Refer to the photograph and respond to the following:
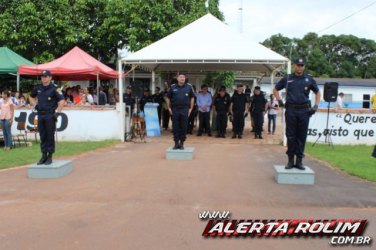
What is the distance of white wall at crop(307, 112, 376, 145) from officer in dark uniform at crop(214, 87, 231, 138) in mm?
2948

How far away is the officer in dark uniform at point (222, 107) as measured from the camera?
15.2 meters

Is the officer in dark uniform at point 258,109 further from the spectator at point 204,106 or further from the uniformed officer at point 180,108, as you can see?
the uniformed officer at point 180,108

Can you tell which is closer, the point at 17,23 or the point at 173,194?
the point at 173,194

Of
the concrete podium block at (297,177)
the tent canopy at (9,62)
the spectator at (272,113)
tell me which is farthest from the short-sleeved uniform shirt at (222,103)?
the tent canopy at (9,62)

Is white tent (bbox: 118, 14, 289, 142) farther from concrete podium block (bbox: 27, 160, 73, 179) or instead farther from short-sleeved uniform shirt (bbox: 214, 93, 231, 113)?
concrete podium block (bbox: 27, 160, 73, 179)

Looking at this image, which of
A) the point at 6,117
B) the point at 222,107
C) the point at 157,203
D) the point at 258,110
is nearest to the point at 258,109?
the point at 258,110

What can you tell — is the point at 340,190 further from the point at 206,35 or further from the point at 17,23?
the point at 17,23

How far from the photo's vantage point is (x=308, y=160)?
10.7m

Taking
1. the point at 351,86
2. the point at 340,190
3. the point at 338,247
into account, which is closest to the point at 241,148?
the point at 340,190

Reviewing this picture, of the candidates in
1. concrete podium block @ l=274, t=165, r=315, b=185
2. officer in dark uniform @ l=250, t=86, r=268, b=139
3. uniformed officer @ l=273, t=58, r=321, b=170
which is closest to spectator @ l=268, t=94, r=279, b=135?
officer in dark uniform @ l=250, t=86, r=268, b=139

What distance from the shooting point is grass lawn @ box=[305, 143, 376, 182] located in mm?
Result: 8921

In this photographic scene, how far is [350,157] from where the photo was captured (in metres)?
11.1

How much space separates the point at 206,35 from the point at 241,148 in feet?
14.4

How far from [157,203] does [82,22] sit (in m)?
21.4
